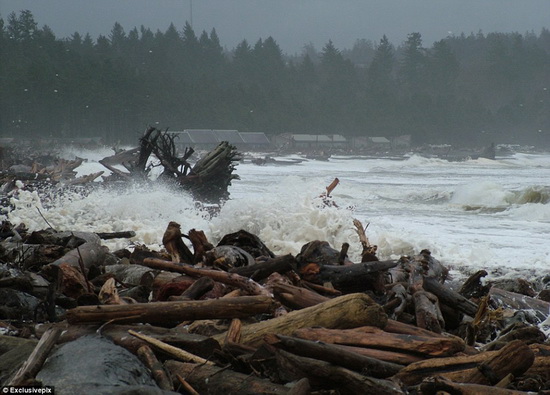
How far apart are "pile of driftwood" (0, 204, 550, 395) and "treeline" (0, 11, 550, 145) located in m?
44.9

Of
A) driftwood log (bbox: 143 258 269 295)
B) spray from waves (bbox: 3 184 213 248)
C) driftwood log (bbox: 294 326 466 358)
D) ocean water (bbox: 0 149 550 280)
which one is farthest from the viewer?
spray from waves (bbox: 3 184 213 248)

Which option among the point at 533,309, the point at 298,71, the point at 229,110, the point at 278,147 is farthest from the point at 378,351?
the point at 298,71

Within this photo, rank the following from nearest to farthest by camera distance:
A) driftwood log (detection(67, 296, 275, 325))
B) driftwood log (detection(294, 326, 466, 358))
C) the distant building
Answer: driftwood log (detection(294, 326, 466, 358)), driftwood log (detection(67, 296, 275, 325)), the distant building

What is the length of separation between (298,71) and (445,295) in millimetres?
111334

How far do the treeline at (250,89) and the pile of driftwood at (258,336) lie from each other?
4490cm

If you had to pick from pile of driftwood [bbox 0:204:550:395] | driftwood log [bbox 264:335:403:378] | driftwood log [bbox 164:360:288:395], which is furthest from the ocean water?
driftwood log [bbox 164:360:288:395]

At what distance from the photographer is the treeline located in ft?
215

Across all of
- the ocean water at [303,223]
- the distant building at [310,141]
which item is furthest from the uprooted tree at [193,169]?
the distant building at [310,141]

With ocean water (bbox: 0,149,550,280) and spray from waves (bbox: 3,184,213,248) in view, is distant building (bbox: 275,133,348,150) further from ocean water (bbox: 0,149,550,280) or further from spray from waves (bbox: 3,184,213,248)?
spray from waves (bbox: 3,184,213,248)

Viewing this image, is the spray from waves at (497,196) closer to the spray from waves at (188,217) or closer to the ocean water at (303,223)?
the ocean water at (303,223)

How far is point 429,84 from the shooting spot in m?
124

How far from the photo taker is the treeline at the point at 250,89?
6556 cm

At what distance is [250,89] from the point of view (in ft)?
308

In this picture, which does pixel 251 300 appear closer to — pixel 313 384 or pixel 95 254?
pixel 313 384
